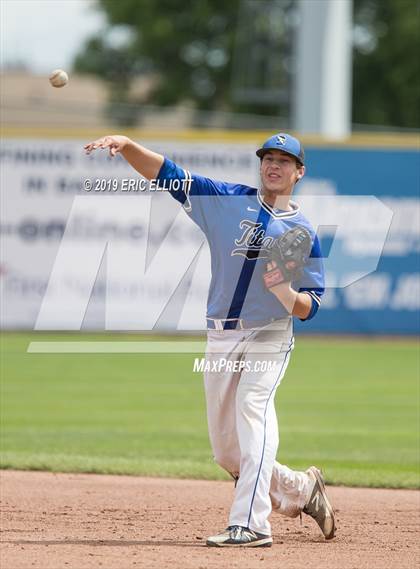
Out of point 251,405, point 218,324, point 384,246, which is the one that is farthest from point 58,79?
point 384,246

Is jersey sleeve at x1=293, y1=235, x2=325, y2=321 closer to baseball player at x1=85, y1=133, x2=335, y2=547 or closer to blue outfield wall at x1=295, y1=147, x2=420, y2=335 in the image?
baseball player at x1=85, y1=133, x2=335, y2=547

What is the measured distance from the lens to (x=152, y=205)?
1861 cm

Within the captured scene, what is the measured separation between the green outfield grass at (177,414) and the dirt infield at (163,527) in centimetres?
67

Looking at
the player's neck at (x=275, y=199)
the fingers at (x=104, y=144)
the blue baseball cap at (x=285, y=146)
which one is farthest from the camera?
the player's neck at (x=275, y=199)

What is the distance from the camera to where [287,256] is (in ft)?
19.0

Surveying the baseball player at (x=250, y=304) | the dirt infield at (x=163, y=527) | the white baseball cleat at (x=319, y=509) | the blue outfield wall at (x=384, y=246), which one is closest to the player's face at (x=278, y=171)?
the baseball player at (x=250, y=304)

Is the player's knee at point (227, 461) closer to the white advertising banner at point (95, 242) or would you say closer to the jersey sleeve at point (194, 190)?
the jersey sleeve at point (194, 190)

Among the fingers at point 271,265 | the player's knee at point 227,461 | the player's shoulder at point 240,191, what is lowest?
the player's knee at point 227,461

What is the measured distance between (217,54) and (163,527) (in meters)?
41.1

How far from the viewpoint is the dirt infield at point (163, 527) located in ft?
18.4

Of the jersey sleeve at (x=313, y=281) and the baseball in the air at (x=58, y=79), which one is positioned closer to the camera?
the jersey sleeve at (x=313, y=281)

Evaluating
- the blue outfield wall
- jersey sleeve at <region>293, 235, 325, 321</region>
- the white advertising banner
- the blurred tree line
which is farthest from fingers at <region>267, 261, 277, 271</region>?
the blurred tree line

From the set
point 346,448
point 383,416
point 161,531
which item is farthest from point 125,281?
point 161,531

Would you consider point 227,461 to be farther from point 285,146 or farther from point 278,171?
point 285,146
